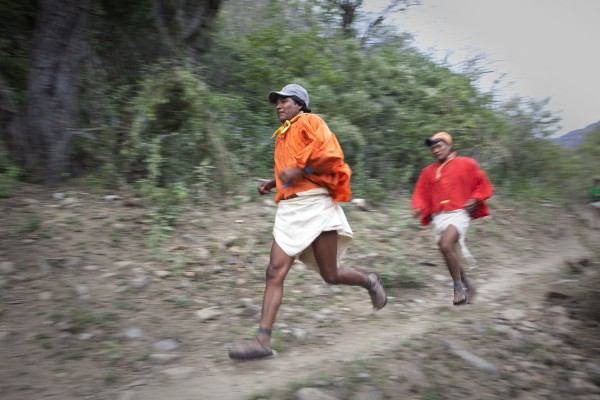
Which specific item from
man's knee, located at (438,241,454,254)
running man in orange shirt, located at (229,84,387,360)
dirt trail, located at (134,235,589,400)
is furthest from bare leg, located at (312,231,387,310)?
man's knee, located at (438,241,454,254)

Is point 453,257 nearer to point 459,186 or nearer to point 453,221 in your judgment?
point 453,221

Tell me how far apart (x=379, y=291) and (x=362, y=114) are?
4.27m

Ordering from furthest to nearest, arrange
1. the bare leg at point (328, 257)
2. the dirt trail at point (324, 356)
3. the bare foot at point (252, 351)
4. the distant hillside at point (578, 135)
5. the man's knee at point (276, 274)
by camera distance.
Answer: the distant hillside at point (578, 135) → the bare leg at point (328, 257) → the man's knee at point (276, 274) → the bare foot at point (252, 351) → the dirt trail at point (324, 356)

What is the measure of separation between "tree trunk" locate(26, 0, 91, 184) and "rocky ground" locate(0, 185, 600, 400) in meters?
0.39

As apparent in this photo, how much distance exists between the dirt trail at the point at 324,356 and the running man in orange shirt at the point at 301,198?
0.14 metres

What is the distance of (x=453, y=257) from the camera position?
4.68 metres

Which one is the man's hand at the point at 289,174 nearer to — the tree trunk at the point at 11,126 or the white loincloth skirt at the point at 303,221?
the white loincloth skirt at the point at 303,221

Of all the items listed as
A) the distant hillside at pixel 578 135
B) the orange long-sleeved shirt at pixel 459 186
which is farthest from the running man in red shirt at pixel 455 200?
the distant hillside at pixel 578 135

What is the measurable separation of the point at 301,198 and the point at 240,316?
134 cm

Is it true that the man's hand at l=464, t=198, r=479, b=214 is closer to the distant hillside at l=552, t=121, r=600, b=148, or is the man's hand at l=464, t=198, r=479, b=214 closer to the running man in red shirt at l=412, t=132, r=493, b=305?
the running man in red shirt at l=412, t=132, r=493, b=305

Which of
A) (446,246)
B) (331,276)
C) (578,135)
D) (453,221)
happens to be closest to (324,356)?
(331,276)

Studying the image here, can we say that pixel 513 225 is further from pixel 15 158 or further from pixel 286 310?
pixel 15 158

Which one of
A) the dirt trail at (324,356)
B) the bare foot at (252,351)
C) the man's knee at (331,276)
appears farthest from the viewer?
the man's knee at (331,276)

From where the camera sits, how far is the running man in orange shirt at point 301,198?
3.41 m
